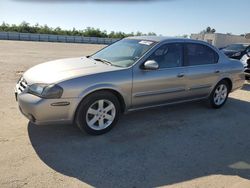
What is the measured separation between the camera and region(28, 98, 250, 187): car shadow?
361 centimetres

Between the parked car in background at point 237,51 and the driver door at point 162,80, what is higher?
the parked car in background at point 237,51

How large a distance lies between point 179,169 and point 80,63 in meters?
2.57

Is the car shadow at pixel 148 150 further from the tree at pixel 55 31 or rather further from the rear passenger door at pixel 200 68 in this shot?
the tree at pixel 55 31

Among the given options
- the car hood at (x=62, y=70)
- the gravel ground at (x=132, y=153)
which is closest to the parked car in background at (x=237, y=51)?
the gravel ground at (x=132, y=153)

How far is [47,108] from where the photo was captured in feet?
13.6

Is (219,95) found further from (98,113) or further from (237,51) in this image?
(237,51)

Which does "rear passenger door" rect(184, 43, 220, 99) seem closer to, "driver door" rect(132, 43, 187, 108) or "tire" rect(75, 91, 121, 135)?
"driver door" rect(132, 43, 187, 108)

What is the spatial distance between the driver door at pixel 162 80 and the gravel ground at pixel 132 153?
49 centimetres

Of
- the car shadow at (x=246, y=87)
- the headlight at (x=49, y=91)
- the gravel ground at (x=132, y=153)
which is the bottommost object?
the gravel ground at (x=132, y=153)

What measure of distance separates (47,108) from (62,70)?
0.76m

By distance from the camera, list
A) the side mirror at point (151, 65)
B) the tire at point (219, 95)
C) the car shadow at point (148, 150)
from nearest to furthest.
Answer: the car shadow at point (148, 150) → the side mirror at point (151, 65) → the tire at point (219, 95)

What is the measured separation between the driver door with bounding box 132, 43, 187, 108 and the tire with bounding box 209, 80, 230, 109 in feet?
3.72

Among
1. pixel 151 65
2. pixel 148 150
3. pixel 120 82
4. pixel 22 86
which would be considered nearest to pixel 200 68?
pixel 151 65

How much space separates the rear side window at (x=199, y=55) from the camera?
19.5ft
